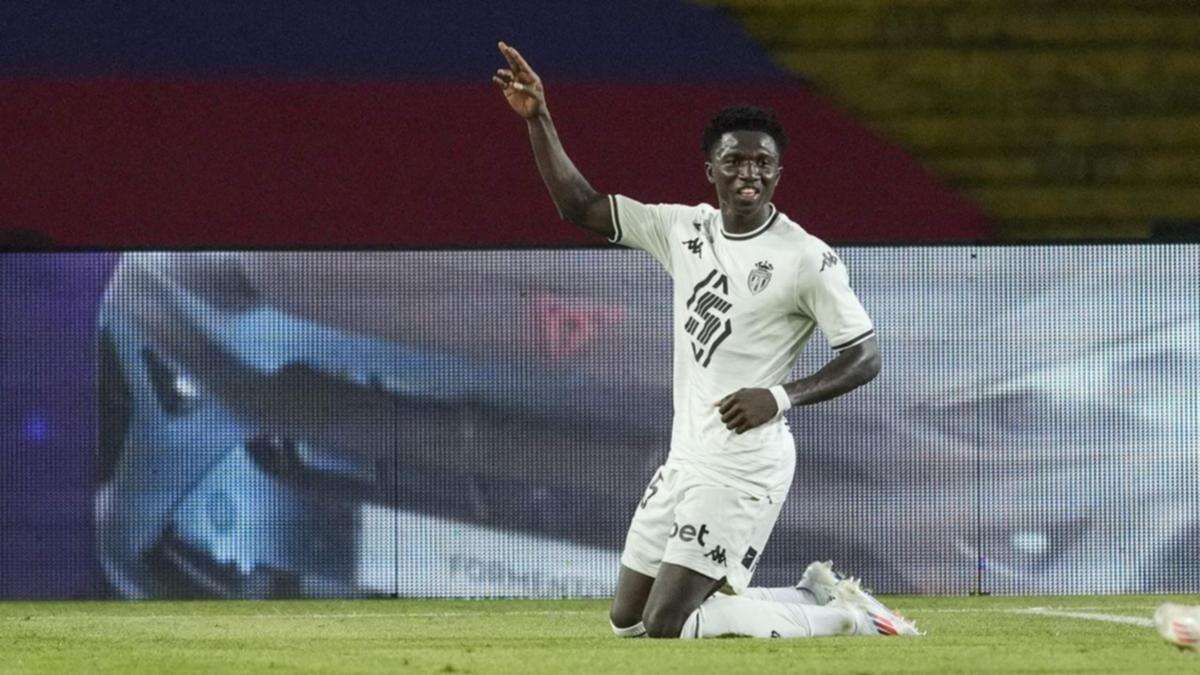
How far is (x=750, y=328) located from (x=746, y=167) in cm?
47

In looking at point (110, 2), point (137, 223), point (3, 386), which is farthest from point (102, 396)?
point (110, 2)

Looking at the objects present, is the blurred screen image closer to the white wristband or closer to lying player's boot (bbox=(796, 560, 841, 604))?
lying player's boot (bbox=(796, 560, 841, 604))

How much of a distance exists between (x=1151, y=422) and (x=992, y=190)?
6.01 feet

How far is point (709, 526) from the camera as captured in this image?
6.39 metres

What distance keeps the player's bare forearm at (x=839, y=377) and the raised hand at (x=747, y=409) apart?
104mm

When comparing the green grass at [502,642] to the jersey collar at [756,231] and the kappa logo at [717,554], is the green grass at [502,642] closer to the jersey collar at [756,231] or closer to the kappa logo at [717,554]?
the kappa logo at [717,554]

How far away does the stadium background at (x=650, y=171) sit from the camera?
9719mm

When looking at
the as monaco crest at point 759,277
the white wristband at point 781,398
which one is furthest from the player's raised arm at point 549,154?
the white wristband at point 781,398

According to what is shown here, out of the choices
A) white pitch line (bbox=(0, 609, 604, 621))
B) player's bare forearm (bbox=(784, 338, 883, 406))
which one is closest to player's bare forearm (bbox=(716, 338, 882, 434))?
player's bare forearm (bbox=(784, 338, 883, 406))

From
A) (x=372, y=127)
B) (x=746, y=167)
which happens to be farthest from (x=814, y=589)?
(x=372, y=127)

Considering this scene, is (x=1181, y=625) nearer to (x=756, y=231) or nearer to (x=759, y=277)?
(x=759, y=277)

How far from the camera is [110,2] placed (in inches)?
435

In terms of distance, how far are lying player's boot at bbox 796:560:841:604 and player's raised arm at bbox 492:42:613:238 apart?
123cm

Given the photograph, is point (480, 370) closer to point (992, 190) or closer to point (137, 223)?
point (137, 223)
